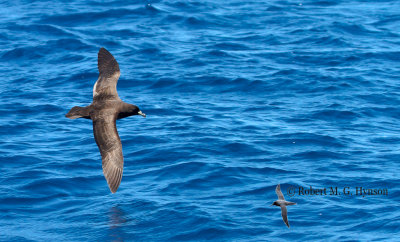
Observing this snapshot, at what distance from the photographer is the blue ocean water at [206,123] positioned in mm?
11812

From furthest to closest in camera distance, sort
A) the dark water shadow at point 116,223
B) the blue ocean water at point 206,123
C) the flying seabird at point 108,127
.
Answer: the blue ocean water at point 206,123 < the dark water shadow at point 116,223 < the flying seabird at point 108,127

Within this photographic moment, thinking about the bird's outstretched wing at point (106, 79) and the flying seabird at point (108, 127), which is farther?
the bird's outstretched wing at point (106, 79)

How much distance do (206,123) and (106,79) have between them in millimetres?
3735

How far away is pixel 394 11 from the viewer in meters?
24.1

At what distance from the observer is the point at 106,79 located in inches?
483

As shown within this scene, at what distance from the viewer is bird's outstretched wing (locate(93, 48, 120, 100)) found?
1188 cm

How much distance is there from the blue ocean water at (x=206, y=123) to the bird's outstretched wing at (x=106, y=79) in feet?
6.50

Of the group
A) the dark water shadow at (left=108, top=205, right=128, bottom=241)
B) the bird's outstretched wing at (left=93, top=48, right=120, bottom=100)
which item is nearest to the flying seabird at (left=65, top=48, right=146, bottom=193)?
the bird's outstretched wing at (left=93, top=48, right=120, bottom=100)

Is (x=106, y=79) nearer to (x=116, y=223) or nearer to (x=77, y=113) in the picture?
(x=77, y=113)

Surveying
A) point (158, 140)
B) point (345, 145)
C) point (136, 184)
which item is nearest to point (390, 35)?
point (345, 145)

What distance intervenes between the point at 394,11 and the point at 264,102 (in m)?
9.75

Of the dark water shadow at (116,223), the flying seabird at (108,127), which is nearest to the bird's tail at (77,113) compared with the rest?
the flying seabird at (108,127)

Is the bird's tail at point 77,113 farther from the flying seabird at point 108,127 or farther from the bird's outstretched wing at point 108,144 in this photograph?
the bird's outstretched wing at point 108,144

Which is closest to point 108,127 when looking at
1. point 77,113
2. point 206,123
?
point 77,113
